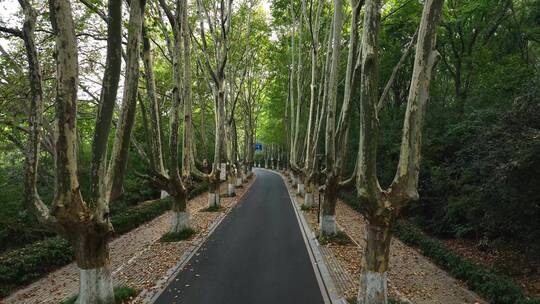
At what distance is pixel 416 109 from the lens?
6.09 meters

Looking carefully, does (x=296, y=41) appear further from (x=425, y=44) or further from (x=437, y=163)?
(x=425, y=44)

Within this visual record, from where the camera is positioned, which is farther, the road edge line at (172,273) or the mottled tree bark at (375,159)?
the road edge line at (172,273)

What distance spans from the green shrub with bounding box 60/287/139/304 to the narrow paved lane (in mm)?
667

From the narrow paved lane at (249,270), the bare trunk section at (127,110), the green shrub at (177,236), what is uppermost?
the bare trunk section at (127,110)

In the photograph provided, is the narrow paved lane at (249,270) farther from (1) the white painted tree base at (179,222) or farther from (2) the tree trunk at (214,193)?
(2) the tree trunk at (214,193)

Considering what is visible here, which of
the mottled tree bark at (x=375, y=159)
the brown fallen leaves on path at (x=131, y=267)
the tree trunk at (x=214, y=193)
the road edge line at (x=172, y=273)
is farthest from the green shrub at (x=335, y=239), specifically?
the tree trunk at (x=214, y=193)

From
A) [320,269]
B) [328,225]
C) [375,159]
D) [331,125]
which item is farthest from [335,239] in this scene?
[375,159]

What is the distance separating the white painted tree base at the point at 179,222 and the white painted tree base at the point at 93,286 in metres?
5.73

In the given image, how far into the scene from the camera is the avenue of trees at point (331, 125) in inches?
237

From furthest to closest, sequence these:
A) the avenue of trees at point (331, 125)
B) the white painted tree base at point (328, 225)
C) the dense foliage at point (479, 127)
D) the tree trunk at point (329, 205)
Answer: the white painted tree base at point (328, 225), the tree trunk at point (329, 205), the dense foliage at point (479, 127), the avenue of trees at point (331, 125)

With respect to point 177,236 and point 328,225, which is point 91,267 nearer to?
point 177,236

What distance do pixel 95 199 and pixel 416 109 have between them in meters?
6.03

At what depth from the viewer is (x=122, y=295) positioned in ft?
23.3

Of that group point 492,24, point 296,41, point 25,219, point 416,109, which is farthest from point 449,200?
point 296,41
